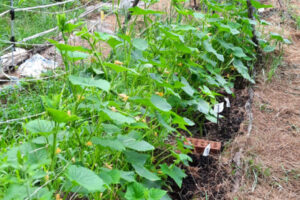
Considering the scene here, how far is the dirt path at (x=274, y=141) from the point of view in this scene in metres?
1.86

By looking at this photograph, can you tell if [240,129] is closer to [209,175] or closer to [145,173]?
[209,175]

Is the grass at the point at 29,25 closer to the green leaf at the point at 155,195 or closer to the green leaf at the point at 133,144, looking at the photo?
the green leaf at the point at 133,144

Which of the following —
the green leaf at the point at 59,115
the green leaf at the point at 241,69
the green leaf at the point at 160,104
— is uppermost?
the green leaf at the point at 59,115

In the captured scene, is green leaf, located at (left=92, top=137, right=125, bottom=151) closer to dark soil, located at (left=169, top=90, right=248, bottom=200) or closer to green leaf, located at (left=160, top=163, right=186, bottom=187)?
green leaf, located at (left=160, top=163, right=186, bottom=187)

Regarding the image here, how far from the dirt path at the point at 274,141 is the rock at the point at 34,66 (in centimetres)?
160

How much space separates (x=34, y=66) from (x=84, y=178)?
2028 millimetres

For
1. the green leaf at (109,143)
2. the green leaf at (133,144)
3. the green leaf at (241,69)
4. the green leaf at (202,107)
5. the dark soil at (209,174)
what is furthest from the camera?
the green leaf at (241,69)

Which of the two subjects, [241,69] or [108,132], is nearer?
[108,132]

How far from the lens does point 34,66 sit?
2.83 metres

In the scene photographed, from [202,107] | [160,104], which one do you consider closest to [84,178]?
[160,104]

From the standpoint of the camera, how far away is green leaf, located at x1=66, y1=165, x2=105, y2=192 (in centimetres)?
97

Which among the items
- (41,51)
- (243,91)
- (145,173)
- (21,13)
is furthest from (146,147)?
(21,13)

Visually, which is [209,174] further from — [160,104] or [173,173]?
[160,104]

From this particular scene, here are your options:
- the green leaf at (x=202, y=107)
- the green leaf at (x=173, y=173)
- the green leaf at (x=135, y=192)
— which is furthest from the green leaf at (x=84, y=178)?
the green leaf at (x=202, y=107)
